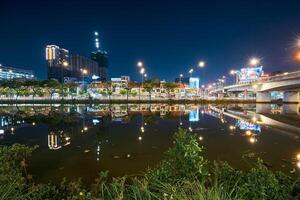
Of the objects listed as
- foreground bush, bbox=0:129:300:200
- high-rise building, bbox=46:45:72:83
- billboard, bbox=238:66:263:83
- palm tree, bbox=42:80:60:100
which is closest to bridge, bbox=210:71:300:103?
foreground bush, bbox=0:129:300:200

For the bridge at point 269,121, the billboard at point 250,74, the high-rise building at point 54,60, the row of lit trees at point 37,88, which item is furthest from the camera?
the high-rise building at point 54,60

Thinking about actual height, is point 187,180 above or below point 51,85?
below

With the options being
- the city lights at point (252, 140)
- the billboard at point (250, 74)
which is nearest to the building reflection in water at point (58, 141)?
the city lights at point (252, 140)

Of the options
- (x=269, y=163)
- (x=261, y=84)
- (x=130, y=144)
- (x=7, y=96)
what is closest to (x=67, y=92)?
(x=7, y=96)

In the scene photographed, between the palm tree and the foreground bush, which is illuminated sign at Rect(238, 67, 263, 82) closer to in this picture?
the palm tree

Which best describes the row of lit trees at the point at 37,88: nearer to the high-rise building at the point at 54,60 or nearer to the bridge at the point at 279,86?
the bridge at the point at 279,86

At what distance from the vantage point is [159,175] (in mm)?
5676

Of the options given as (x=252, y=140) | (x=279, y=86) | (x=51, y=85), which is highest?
(x=51, y=85)

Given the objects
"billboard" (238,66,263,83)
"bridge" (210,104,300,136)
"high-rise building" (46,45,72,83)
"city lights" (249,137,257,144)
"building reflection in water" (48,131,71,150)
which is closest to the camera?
"building reflection in water" (48,131,71,150)

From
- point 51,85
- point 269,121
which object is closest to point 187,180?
point 269,121

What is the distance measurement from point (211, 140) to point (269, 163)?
20.2ft

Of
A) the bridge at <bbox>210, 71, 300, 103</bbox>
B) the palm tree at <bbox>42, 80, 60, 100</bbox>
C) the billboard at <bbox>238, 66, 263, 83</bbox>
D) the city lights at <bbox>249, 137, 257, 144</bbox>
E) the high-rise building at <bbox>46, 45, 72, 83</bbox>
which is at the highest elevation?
the high-rise building at <bbox>46, 45, 72, 83</bbox>

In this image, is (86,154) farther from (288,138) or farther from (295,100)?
(295,100)

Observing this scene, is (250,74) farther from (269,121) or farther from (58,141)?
(58,141)
